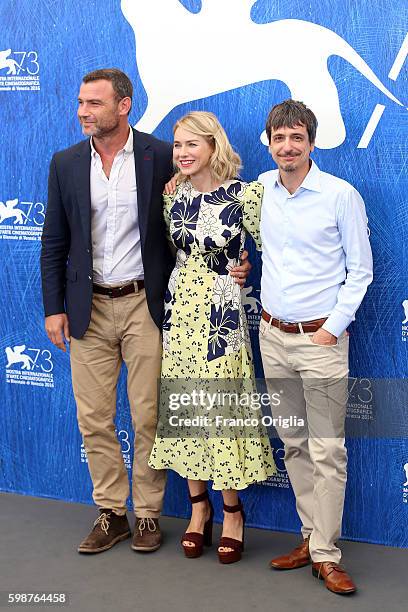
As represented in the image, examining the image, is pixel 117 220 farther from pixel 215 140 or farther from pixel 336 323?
pixel 336 323

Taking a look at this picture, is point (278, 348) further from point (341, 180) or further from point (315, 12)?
point (315, 12)

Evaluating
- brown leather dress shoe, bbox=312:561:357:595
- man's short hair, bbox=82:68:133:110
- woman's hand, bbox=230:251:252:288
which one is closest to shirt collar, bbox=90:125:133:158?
man's short hair, bbox=82:68:133:110

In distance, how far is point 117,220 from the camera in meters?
3.64

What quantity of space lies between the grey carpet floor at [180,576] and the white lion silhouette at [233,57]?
1.63 m

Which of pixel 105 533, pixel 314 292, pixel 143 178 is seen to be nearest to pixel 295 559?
pixel 105 533

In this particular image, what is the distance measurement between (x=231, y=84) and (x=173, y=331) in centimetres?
103

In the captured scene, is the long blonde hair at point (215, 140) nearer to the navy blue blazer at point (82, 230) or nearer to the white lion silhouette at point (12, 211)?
the navy blue blazer at point (82, 230)

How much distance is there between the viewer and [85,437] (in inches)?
153

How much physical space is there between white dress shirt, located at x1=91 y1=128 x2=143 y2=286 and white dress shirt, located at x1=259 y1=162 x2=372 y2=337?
56cm

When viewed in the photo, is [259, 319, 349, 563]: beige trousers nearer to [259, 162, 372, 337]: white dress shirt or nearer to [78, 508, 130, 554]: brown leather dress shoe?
[259, 162, 372, 337]: white dress shirt

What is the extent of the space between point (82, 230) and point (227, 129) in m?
0.73

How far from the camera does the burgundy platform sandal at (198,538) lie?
3.73m

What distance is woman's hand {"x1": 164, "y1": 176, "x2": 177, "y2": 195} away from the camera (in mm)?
3643

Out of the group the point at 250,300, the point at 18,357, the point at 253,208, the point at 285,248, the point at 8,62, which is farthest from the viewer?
the point at 18,357
